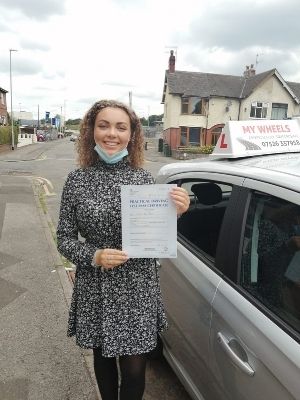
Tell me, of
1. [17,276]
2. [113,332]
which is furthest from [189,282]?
[17,276]

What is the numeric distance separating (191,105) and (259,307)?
125ft

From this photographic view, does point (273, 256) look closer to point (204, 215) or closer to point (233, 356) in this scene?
point (233, 356)

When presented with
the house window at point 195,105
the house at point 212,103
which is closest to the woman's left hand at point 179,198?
the house at point 212,103

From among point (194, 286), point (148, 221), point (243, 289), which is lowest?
point (194, 286)

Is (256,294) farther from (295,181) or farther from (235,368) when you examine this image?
(295,181)

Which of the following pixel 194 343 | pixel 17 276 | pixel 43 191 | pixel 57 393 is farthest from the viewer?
pixel 43 191

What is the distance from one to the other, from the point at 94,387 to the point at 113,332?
1217 mm

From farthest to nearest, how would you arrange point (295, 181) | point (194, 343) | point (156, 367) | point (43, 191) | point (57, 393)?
point (43, 191) → point (156, 367) → point (57, 393) → point (194, 343) → point (295, 181)

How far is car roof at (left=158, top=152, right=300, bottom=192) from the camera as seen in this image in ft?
6.18

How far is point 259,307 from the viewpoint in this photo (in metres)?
1.83

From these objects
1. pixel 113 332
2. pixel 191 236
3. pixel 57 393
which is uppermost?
pixel 191 236

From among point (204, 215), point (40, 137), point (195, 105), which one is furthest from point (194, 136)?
point (204, 215)

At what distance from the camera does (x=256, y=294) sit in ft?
6.23

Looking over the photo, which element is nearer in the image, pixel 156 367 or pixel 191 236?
pixel 191 236
